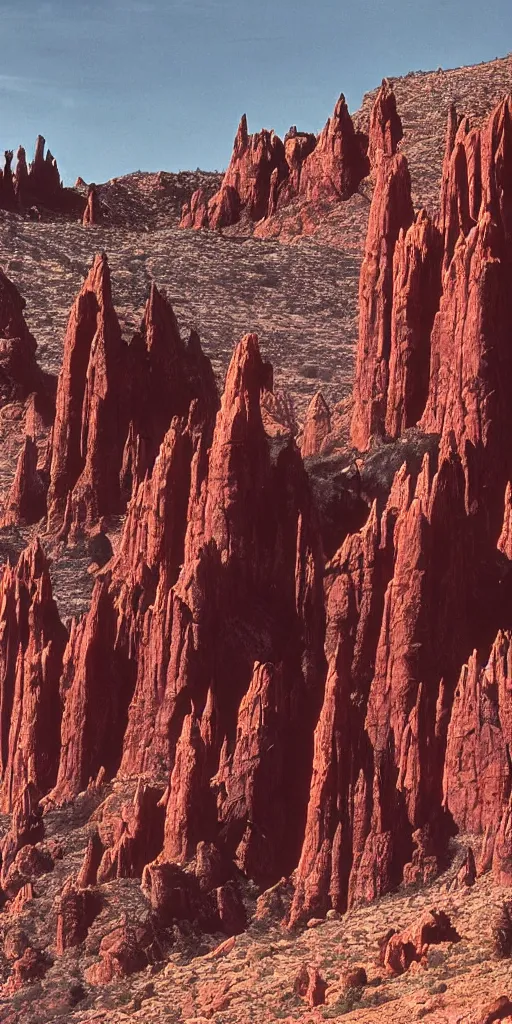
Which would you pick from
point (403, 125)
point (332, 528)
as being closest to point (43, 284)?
point (403, 125)

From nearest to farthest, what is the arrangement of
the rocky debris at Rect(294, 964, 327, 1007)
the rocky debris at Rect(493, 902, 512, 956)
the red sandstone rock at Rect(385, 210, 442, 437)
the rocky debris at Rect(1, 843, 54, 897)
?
the rocky debris at Rect(493, 902, 512, 956) → the rocky debris at Rect(294, 964, 327, 1007) → the rocky debris at Rect(1, 843, 54, 897) → the red sandstone rock at Rect(385, 210, 442, 437)

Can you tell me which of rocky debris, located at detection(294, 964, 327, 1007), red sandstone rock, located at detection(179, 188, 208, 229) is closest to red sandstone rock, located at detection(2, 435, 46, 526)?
rocky debris, located at detection(294, 964, 327, 1007)

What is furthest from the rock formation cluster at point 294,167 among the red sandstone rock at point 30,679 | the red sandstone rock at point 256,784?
the red sandstone rock at point 256,784

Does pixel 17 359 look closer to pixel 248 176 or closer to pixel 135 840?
pixel 248 176

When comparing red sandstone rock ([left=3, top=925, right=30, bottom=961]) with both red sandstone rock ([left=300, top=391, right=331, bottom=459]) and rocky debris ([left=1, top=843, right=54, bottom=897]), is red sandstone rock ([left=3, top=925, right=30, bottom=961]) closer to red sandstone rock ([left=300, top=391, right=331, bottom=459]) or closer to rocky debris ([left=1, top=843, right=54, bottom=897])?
rocky debris ([left=1, top=843, right=54, bottom=897])

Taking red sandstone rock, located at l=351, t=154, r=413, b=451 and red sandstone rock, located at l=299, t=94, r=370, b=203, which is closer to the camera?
red sandstone rock, located at l=351, t=154, r=413, b=451
